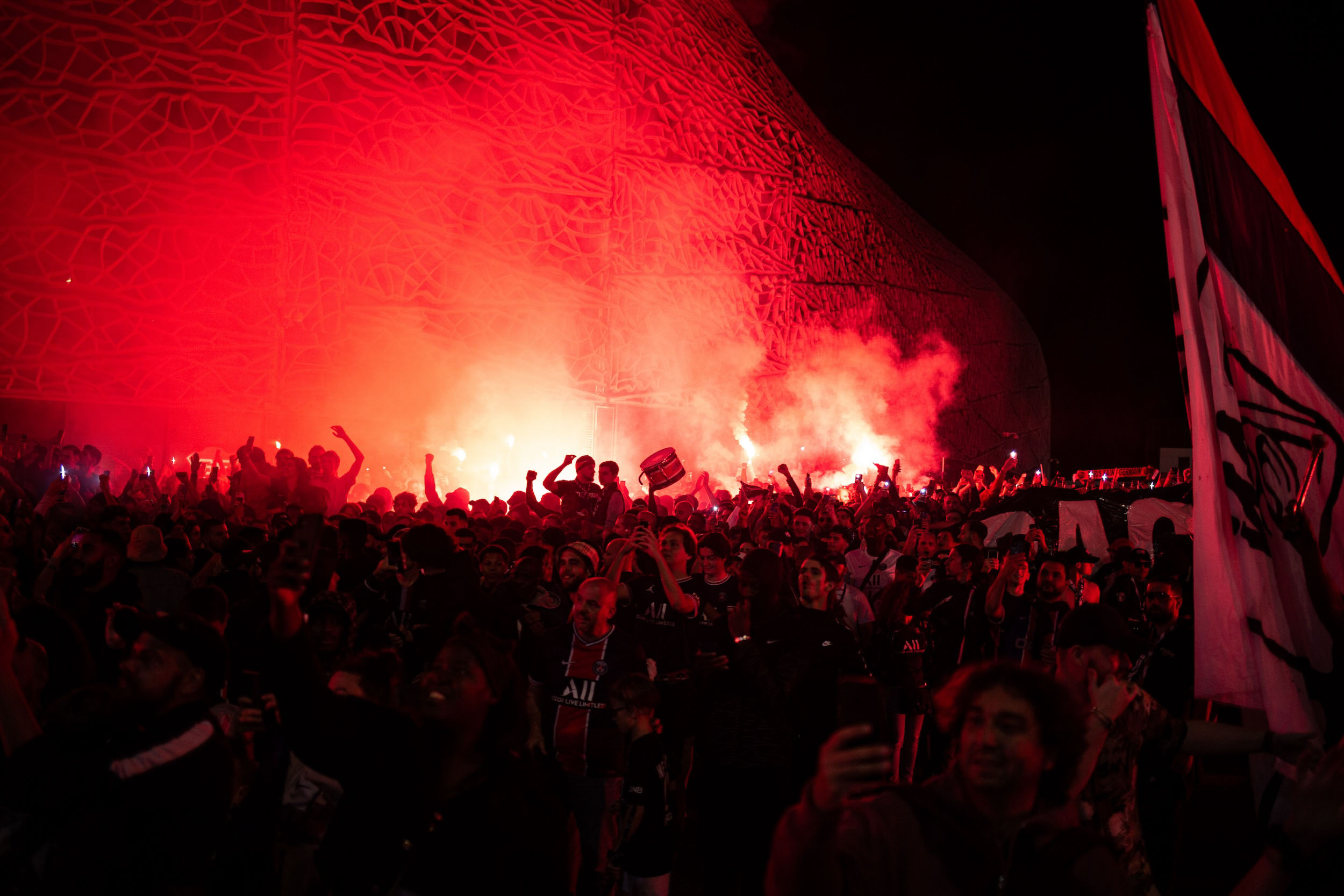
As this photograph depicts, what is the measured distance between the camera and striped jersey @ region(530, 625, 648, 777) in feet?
14.9

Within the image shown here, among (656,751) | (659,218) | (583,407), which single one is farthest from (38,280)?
(656,751)

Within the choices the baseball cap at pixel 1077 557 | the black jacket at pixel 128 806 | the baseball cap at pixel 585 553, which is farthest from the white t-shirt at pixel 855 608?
the black jacket at pixel 128 806

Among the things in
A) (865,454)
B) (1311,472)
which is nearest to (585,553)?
(1311,472)

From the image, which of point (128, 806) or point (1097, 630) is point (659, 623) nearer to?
point (1097, 630)

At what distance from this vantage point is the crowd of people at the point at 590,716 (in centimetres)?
219

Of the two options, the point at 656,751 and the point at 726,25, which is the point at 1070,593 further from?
the point at 726,25

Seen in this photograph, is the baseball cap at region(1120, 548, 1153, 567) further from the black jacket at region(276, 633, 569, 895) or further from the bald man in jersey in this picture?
the black jacket at region(276, 633, 569, 895)

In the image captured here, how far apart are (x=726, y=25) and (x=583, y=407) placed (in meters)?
9.15

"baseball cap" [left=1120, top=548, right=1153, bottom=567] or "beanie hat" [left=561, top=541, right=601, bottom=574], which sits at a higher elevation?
"baseball cap" [left=1120, top=548, right=1153, bottom=567]

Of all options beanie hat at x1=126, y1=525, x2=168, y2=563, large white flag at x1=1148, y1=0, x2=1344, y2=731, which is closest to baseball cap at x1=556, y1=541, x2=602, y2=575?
beanie hat at x1=126, y1=525, x2=168, y2=563

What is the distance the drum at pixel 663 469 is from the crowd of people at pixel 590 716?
3121mm

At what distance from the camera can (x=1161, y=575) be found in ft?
19.7

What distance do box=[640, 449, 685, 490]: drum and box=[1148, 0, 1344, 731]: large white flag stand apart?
26.2 feet

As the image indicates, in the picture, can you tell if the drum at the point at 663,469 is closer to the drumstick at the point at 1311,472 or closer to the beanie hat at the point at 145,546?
the beanie hat at the point at 145,546
